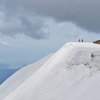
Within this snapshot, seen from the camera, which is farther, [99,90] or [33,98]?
[33,98]

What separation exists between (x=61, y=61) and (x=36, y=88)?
5.55 feet

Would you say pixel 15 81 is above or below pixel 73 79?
below

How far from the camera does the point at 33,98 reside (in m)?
8.88

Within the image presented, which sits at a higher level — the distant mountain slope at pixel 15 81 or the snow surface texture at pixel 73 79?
the snow surface texture at pixel 73 79

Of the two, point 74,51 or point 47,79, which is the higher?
point 74,51

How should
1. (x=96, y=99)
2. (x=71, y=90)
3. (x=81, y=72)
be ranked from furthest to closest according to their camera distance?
(x=81, y=72), (x=71, y=90), (x=96, y=99)

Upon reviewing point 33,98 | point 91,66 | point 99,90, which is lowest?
point 33,98

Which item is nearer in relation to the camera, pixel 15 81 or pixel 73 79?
pixel 73 79

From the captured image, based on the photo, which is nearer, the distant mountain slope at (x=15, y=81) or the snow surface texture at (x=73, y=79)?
the snow surface texture at (x=73, y=79)

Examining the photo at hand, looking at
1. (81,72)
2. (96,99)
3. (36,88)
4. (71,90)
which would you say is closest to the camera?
(96,99)

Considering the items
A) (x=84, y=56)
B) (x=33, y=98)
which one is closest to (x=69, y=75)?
(x=84, y=56)

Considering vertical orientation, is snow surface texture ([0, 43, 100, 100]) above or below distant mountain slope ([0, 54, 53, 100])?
above

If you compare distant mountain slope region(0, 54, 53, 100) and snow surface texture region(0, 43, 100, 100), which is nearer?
snow surface texture region(0, 43, 100, 100)

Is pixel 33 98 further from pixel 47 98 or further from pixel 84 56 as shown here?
pixel 84 56
